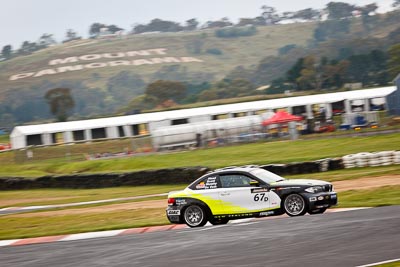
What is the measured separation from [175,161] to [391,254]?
3563 cm

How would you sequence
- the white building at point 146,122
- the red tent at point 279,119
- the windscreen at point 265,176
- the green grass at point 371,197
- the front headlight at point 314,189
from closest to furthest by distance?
the front headlight at point 314,189, the windscreen at point 265,176, the green grass at point 371,197, the red tent at point 279,119, the white building at point 146,122

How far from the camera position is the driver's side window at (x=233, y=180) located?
19533 mm

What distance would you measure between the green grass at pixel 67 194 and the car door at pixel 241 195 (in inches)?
627

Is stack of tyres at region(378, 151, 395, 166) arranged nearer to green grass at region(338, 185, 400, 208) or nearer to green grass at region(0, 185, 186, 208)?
green grass at region(338, 185, 400, 208)

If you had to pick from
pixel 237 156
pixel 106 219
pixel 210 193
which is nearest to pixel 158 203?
pixel 106 219

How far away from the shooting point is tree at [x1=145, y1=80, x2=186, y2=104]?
5871 inches

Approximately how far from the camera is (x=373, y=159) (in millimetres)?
33031

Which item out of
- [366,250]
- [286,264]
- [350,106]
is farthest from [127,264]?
[350,106]

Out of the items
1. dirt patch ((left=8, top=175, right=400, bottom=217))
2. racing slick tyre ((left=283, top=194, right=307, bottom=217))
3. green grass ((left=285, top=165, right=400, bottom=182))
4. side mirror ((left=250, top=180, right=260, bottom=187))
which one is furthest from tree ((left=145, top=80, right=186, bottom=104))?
racing slick tyre ((left=283, top=194, right=307, bottom=217))

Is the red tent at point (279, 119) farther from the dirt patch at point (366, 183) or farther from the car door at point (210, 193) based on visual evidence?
the car door at point (210, 193)

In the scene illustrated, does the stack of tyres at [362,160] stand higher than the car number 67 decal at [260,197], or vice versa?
the stack of tyres at [362,160]

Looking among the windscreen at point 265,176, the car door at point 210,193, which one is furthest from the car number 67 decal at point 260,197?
the car door at point 210,193

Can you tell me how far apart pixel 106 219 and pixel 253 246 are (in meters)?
12.3

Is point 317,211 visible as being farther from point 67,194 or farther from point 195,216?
point 67,194
